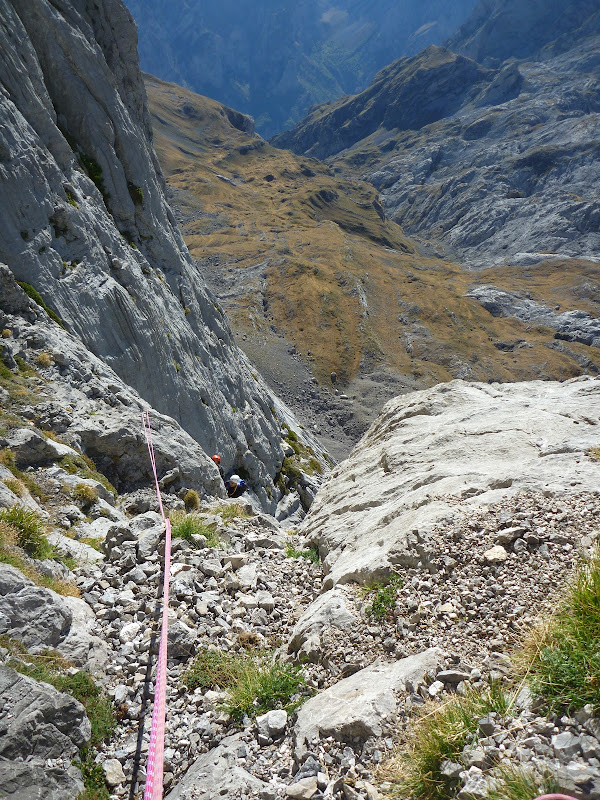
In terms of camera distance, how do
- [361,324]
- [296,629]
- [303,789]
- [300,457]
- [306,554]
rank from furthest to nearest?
[361,324]
[300,457]
[306,554]
[296,629]
[303,789]

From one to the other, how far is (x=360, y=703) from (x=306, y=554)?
6.73 meters

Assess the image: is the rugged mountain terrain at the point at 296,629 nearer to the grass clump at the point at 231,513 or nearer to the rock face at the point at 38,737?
the rock face at the point at 38,737

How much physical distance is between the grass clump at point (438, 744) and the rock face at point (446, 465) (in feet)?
10.5

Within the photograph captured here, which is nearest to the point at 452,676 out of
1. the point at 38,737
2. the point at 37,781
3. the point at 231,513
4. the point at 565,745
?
Answer: the point at 565,745

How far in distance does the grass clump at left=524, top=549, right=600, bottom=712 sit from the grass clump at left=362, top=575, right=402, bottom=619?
2.54m

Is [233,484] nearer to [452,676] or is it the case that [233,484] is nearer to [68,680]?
[68,680]

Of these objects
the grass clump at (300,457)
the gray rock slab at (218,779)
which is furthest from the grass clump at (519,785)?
the grass clump at (300,457)

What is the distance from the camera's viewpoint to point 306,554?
12.3m

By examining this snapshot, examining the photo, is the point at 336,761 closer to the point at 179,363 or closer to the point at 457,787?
the point at 457,787

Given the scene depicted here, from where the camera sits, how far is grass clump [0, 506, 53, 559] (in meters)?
8.30

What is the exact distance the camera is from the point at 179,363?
98.3ft

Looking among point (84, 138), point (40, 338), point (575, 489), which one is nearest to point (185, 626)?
point (575, 489)

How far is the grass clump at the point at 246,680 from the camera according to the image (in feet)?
20.6

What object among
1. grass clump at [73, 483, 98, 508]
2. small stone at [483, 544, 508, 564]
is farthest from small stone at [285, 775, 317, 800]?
grass clump at [73, 483, 98, 508]
